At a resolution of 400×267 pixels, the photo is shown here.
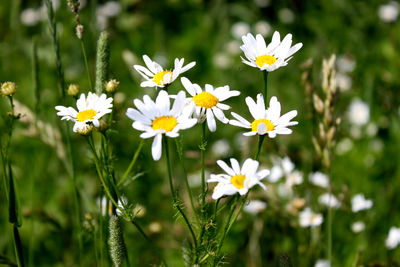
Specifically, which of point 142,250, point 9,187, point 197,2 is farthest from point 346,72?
point 9,187

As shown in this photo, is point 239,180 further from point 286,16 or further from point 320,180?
point 286,16

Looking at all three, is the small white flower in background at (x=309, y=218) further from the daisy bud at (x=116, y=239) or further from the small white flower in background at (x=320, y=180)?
the daisy bud at (x=116, y=239)

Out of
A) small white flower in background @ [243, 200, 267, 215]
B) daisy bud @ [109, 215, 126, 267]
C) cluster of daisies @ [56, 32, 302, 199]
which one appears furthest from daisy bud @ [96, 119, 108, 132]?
small white flower in background @ [243, 200, 267, 215]

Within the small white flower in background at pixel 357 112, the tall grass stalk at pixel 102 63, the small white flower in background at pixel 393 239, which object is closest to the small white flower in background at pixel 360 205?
the small white flower in background at pixel 393 239

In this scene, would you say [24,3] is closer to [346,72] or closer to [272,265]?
[346,72]

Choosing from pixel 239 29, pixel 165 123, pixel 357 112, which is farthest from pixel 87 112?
pixel 239 29

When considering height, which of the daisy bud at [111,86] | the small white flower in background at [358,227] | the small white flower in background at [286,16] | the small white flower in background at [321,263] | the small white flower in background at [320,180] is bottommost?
the small white flower in background at [321,263]
